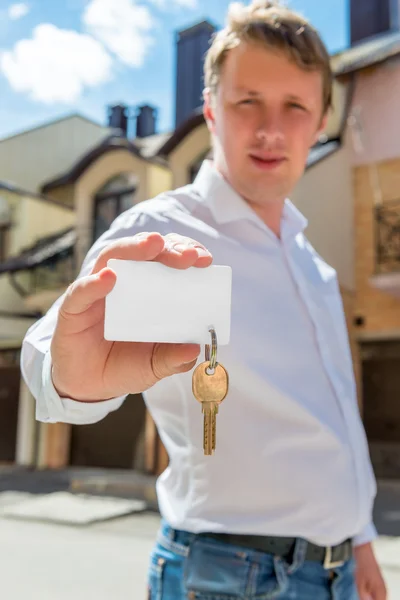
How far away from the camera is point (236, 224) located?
5.46 feet

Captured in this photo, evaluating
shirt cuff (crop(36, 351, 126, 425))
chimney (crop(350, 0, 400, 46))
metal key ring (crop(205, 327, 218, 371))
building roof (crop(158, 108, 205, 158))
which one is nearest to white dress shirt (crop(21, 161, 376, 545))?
shirt cuff (crop(36, 351, 126, 425))

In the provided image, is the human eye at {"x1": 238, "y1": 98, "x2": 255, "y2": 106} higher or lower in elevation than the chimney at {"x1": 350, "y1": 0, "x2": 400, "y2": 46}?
lower

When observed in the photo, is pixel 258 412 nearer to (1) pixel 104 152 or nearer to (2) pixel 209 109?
(2) pixel 209 109

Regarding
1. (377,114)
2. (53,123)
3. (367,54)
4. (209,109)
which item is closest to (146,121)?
(53,123)

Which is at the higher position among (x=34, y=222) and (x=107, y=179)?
(x=107, y=179)

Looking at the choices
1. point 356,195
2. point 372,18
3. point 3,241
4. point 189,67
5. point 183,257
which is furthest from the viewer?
point 3,241

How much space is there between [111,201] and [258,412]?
1424 centimetres

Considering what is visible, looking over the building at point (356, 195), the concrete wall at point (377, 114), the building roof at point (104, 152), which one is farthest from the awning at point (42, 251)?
the concrete wall at point (377, 114)

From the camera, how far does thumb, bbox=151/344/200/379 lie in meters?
0.83

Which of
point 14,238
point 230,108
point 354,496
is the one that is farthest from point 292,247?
point 14,238

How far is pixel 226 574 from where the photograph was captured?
4.95 feet

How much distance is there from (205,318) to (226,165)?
938mm

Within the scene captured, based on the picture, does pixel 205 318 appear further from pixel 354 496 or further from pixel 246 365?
pixel 354 496

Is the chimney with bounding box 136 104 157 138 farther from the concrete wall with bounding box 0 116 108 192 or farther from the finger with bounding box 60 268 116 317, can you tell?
the finger with bounding box 60 268 116 317
